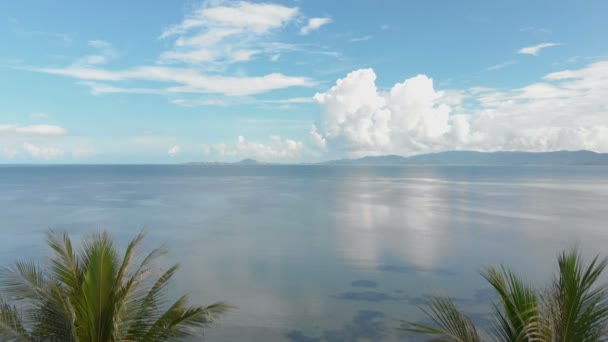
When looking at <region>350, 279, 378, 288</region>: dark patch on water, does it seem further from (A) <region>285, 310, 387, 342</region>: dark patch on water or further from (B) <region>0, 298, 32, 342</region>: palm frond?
(B) <region>0, 298, 32, 342</region>: palm frond

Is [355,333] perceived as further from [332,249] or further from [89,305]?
[332,249]

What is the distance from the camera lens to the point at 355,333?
1322 cm

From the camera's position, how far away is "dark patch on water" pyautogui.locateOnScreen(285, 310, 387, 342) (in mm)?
12758

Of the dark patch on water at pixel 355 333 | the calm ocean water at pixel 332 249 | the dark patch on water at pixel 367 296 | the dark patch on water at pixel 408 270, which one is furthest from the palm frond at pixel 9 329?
the dark patch on water at pixel 408 270

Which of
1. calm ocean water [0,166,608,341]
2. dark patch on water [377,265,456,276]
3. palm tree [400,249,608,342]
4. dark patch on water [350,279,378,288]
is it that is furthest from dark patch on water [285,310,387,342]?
palm tree [400,249,608,342]

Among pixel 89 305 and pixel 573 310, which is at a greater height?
pixel 573 310

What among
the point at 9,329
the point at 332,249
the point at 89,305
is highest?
the point at 89,305

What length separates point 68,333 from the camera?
5.86 metres

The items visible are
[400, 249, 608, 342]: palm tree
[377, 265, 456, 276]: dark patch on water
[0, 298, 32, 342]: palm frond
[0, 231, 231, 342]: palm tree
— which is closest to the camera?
[400, 249, 608, 342]: palm tree

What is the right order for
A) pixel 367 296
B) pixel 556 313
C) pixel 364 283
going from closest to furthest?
1. pixel 556 313
2. pixel 367 296
3. pixel 364 283

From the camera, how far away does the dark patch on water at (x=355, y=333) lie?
12758mm

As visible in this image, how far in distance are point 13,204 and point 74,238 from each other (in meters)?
34.6

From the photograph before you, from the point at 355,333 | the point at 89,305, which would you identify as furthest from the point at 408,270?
the point at 89,305

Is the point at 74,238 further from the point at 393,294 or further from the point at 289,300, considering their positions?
the point at 393,294
